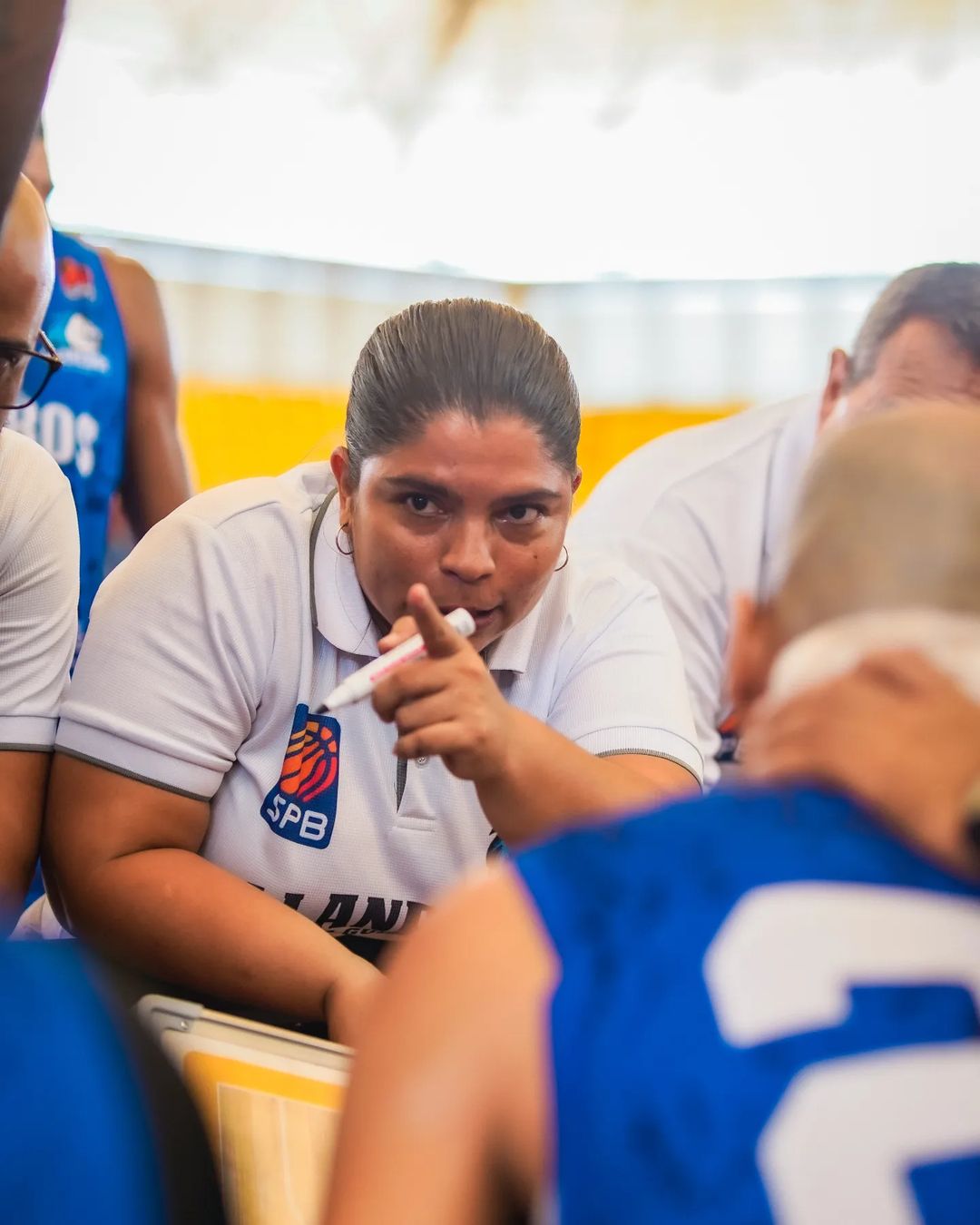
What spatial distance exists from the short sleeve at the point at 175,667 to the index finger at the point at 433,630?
0.25 metres

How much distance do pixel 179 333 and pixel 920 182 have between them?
2.56 metres

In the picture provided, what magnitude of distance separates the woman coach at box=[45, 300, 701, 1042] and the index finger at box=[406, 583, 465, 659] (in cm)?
11

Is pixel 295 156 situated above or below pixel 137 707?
above

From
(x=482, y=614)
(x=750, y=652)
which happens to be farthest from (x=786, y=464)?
(x=750, y=652)

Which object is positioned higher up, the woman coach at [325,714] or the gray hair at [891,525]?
the gray hair at [891,525]

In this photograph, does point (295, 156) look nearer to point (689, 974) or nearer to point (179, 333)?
point (179, 333)

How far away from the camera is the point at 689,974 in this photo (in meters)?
0.46

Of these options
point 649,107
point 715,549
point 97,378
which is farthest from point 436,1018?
point 649,107

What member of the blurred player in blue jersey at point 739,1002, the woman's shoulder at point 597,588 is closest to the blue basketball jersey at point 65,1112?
the blurred player in blue jersey at point 739,1002

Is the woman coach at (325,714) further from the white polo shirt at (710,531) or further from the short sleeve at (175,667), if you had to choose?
the white polo shirt at (710,531)

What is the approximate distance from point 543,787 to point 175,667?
0.39 metres

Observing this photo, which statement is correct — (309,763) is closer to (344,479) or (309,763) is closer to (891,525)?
(344,479)

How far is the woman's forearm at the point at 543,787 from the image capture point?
3.82 ft

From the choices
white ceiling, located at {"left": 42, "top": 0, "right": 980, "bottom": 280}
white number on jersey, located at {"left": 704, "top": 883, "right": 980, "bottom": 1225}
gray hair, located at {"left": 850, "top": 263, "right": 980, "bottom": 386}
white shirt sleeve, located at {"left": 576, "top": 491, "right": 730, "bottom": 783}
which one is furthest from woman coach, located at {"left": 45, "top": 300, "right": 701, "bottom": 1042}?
white ceiling, located at {"left": 42, "top": 0, "right": 980, "bottom": 280}
